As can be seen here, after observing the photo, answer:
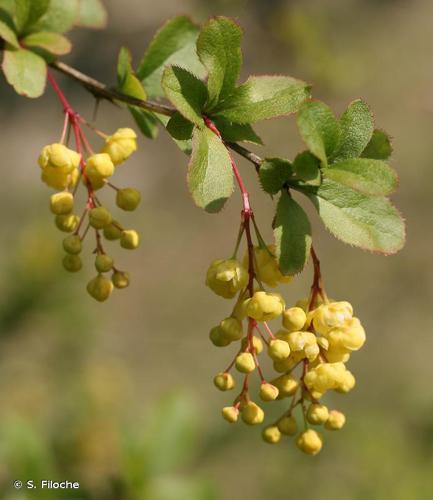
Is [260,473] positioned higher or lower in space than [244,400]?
lower

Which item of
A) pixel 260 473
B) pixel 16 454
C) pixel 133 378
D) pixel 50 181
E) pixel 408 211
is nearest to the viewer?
pixel 50 181

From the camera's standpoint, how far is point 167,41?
1.11 m

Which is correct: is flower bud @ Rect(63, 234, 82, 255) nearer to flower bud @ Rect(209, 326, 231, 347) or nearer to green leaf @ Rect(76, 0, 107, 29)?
flower bud @ Rect(209, 326, 231, 347)

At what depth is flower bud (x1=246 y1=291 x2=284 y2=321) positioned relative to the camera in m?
0.84

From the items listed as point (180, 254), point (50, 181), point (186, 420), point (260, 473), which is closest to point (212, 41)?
point (50, 181)

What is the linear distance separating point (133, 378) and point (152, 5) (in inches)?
98.3

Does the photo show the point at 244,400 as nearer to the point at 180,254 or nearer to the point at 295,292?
the point at 295,292

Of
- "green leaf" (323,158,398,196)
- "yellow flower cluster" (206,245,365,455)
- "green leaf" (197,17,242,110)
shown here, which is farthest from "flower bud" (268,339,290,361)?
"green leaf" (197,17,242,110)

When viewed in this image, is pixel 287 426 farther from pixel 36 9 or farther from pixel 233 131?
pixel 36 9

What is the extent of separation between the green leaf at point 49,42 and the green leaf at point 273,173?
387mm

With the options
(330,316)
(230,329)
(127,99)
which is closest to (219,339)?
(230,329)

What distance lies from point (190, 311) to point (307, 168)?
9.74 feet

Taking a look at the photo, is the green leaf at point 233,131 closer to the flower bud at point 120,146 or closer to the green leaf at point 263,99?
the green leaf at point 263,99

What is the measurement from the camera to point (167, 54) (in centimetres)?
111
